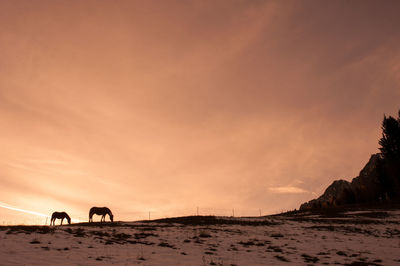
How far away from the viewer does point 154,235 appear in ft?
83.5

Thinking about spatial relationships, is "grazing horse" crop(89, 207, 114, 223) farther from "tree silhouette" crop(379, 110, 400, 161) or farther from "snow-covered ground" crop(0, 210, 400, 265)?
"tree silhouette" crop(379, 110, 400, 161)

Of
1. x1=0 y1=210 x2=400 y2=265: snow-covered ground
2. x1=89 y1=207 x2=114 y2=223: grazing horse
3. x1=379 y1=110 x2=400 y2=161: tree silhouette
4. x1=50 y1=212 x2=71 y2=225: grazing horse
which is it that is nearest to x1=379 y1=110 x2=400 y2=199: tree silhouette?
x1=379 y1=110 x2=400 y2=161: tree silhouette

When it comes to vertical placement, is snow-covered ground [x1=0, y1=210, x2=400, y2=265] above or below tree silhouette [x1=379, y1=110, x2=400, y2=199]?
below

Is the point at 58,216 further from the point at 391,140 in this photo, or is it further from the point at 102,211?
the point at 391,140

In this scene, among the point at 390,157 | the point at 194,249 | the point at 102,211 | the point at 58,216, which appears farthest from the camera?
the point at 390,157

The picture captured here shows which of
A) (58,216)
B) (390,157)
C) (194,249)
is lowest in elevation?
(194,249)

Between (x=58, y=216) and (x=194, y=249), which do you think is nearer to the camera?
(x=194, y=249)

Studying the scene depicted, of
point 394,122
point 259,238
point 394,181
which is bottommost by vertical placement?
point 259,238

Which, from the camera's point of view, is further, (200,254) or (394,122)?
(394,122)

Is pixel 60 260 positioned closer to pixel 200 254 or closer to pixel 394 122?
pixel 200 254

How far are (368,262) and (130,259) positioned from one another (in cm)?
1399

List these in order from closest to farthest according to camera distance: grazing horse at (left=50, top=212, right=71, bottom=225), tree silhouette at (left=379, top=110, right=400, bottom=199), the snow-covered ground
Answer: the snow-covered ground, grazing horse at (left=50, top=212, right=71, bottom=225), tree silhouette at (left=379, top=110, right=400, bottom=199)

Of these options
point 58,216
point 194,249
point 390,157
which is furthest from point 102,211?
point 390,157

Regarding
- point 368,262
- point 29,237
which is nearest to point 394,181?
point 368,262
